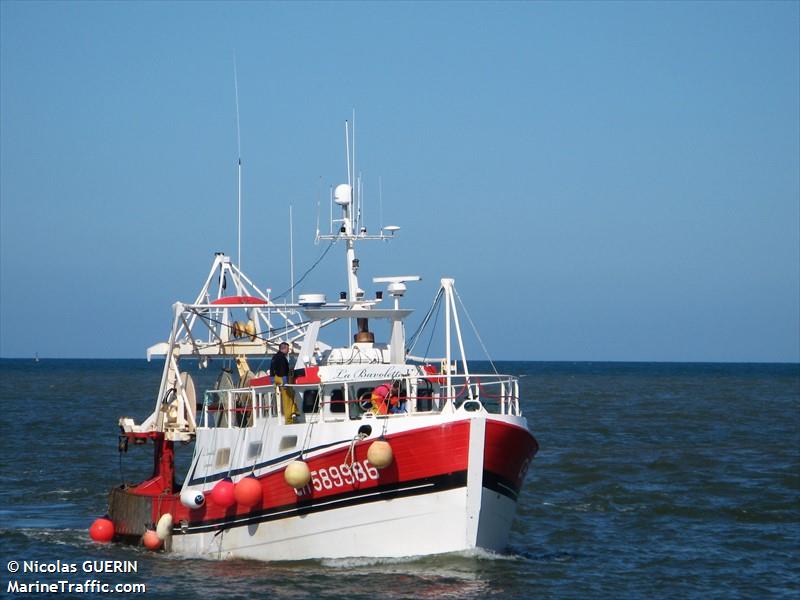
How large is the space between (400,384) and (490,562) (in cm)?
355

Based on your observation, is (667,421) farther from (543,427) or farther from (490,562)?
(490,562)

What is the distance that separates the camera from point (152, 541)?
25.6 m

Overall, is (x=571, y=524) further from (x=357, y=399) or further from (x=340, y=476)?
(x=340, y=476)

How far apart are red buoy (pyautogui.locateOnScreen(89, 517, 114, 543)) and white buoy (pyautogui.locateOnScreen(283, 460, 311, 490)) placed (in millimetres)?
7012

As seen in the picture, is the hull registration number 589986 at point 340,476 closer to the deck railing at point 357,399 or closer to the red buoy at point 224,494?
the deck railing at point 357,399

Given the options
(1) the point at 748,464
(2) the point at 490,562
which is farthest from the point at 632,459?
(2) the point at 490,562

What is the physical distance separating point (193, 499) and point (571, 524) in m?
10.7

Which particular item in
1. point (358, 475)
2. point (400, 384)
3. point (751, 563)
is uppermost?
point (400, 384)

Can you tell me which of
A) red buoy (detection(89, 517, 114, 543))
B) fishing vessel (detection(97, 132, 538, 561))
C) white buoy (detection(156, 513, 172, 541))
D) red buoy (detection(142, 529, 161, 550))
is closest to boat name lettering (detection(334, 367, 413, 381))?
fishing vessel (detection(97, 132, 538, 561))

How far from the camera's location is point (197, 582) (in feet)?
74.0

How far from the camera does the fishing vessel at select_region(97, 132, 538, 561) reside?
21641 millimetres

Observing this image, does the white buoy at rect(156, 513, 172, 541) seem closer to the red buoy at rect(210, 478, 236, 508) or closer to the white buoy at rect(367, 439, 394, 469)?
the red buoy at rect(210, 478, 236, 508)

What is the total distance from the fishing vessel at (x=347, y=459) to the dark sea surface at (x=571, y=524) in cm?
52

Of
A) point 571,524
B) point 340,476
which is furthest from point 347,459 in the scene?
point 571,524
